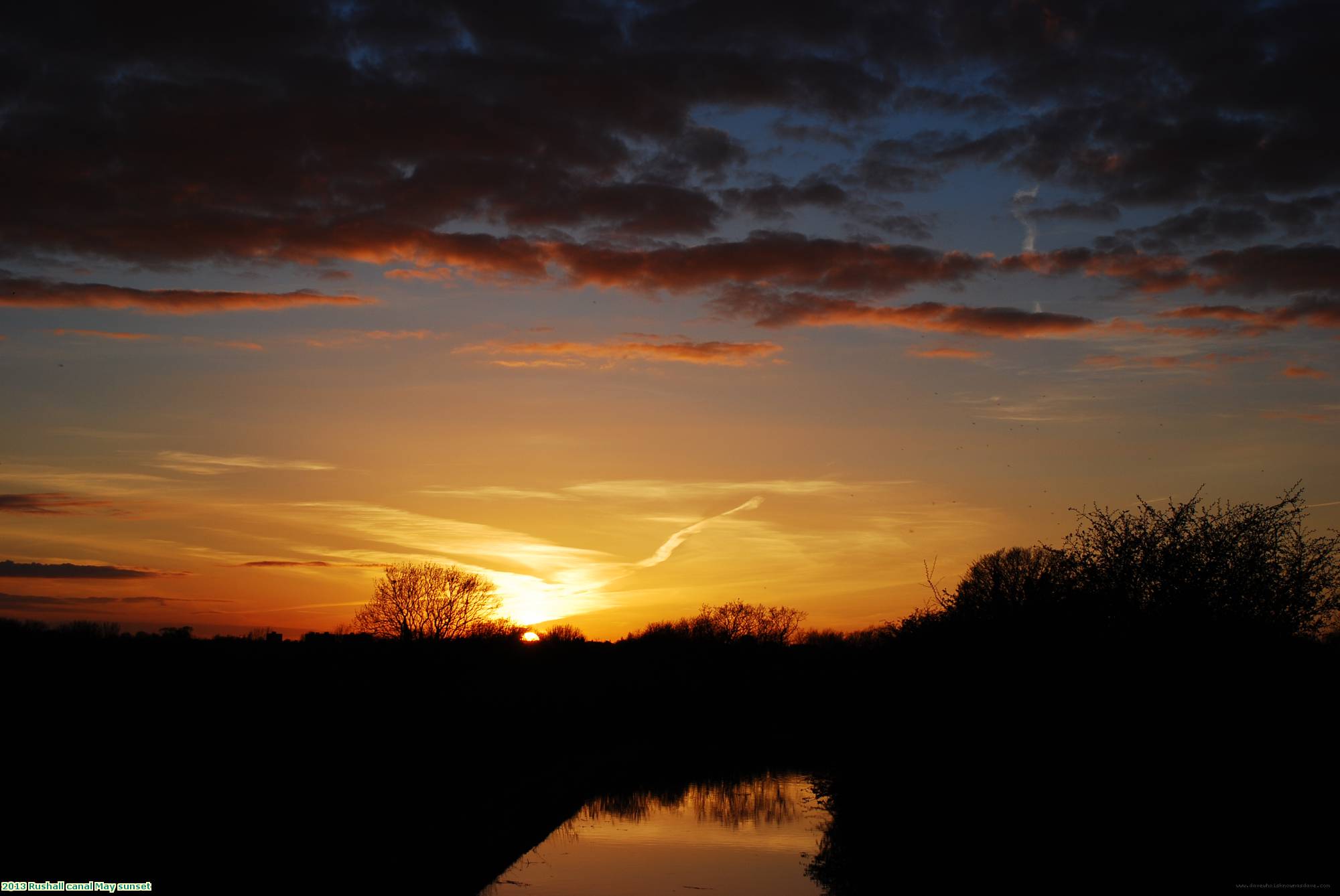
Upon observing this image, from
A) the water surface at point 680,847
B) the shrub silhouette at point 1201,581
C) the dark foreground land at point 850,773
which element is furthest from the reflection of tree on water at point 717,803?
the shrub silhouette at point 1201,581

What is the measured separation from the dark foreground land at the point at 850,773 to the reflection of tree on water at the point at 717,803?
1270mm

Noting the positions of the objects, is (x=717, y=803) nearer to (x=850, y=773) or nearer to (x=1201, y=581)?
(x=850, y=773)

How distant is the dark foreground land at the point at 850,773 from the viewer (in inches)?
479

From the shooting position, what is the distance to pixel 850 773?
79.8 feet

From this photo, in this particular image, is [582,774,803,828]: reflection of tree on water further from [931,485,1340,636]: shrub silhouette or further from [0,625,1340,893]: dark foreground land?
[931,485,1340,636]: shrub silhouette

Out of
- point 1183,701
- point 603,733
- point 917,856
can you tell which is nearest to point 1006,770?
point 917,856

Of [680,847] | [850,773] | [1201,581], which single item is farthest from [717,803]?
[1201,581]

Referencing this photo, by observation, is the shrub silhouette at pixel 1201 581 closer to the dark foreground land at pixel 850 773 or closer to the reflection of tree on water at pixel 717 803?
the dark foreground land at pixel 850 773

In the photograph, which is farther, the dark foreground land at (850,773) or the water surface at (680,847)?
the water surface at (680,847)

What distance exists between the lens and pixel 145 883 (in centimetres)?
1263

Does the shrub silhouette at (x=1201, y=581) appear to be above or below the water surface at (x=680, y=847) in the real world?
above

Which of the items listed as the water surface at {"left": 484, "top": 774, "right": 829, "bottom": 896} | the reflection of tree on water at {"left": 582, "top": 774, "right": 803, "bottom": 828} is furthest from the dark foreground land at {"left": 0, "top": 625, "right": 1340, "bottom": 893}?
the reflection of tree on water at {"left": 582, "top": 774, "right": 803, "bottom": 828}

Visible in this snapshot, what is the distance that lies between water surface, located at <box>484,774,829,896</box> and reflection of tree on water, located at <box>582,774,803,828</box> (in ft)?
0.13

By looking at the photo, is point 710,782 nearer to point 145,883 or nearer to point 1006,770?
point 1006,770
